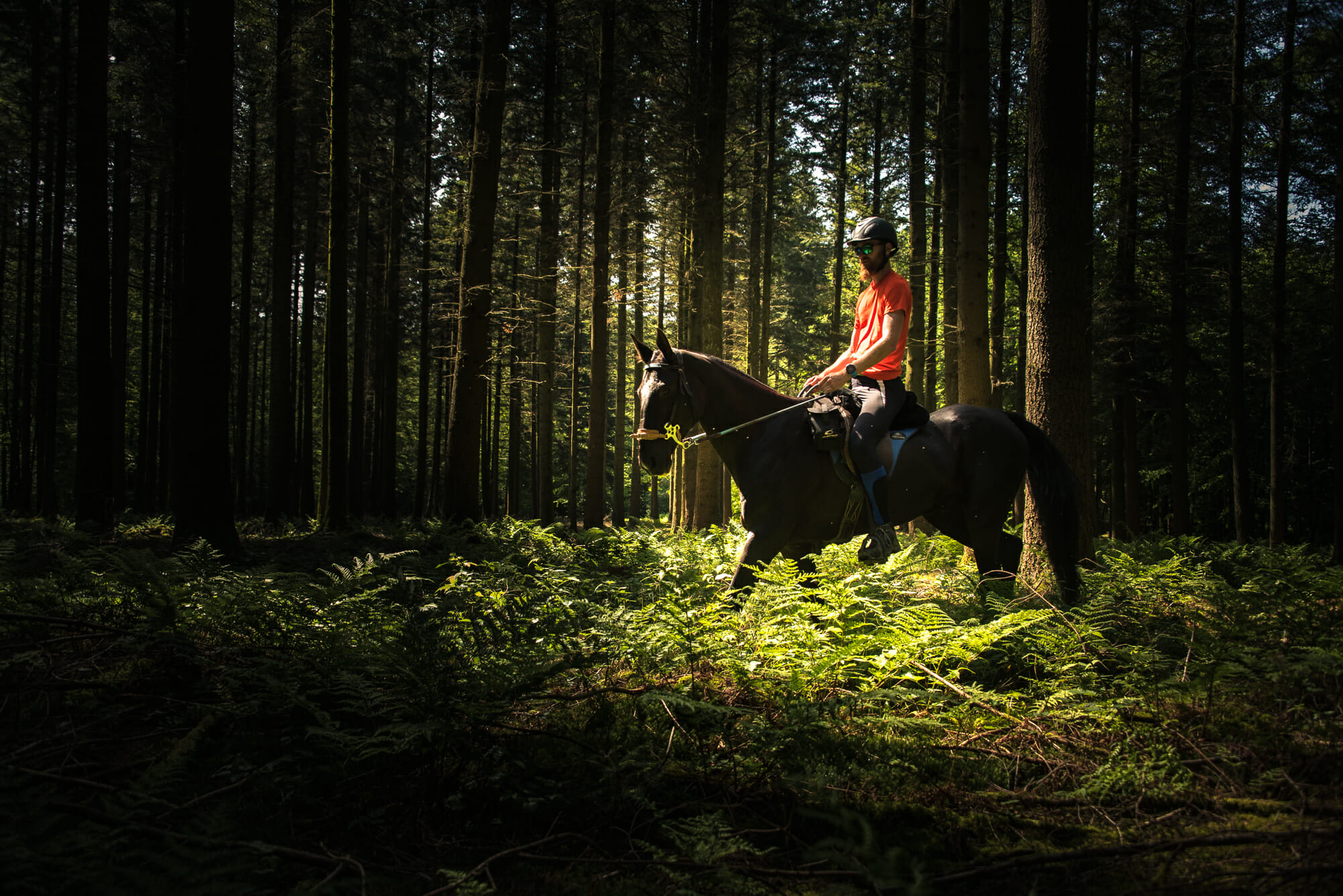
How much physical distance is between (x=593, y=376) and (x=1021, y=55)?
1324cm

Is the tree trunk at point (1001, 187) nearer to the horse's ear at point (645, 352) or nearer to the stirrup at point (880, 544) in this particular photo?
the stirrup at point (880, 544)

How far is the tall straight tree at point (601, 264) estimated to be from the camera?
15.7 metres

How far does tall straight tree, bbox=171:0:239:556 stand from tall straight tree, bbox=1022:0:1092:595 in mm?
9085

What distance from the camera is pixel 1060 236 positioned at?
6129 millimetres

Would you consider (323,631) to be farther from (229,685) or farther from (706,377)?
(706,377)

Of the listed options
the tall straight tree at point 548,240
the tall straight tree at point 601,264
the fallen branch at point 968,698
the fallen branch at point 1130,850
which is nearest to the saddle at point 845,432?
the fallen branch at point 968,698

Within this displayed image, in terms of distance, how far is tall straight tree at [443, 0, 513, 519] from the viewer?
1331 cm

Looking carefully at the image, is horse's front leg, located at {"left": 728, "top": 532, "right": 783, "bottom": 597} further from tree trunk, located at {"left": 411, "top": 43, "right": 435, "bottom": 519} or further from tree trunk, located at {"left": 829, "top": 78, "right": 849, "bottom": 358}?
tree trunk, located at {"left": 411, "top": 43, "right": 435, "bottom": 519}

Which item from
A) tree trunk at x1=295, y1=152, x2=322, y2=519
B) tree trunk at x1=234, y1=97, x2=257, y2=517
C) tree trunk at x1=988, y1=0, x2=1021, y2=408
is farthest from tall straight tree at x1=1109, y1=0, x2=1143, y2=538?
tree trunk at x1=234, y1=97, x2=257, y2=517

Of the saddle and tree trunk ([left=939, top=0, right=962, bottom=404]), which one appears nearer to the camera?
the saddle

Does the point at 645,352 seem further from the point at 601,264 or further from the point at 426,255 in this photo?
the point at 426,255

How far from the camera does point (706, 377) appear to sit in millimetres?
6676

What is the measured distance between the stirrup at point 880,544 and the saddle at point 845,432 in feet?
0.71

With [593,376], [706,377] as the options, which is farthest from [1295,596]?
[593,376]
